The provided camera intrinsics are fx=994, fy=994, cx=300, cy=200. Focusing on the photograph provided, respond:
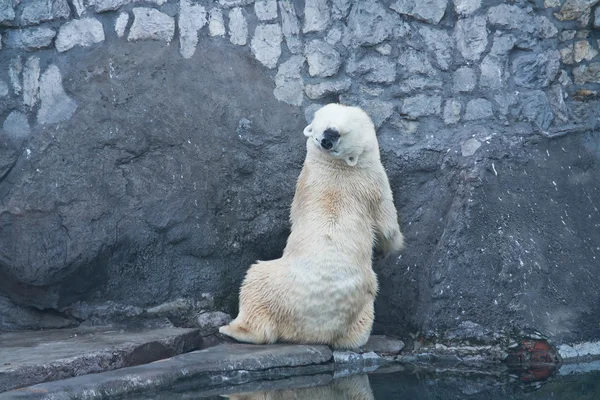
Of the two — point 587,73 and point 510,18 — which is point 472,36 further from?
point 587,73

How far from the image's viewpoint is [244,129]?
23.5ft

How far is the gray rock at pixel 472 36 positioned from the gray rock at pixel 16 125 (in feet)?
10.2

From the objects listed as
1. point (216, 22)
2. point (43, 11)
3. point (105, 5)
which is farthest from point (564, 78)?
point (43, 11)

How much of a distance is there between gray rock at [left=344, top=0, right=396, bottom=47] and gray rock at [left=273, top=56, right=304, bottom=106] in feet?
1.42

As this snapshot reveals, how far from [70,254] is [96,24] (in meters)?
1.62

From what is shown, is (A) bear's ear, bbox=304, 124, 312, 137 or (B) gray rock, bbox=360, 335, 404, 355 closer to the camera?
(A) bear's ear, bbox=304, 124, 312, 137

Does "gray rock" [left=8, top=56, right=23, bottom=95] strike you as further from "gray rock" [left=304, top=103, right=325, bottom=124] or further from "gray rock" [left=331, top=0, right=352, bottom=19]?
"gray rock" [left=331, top=0, right=352, bottom=19]

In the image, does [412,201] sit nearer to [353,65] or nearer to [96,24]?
[353,65]

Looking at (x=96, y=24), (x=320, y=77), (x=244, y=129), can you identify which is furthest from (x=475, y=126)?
(x=96, y=24)

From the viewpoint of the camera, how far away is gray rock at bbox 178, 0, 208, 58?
7102mm

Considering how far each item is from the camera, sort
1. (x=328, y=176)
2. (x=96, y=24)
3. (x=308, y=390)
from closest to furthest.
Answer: (x=308, y=390) < (x=328, y=176) < (x=96, y=24)

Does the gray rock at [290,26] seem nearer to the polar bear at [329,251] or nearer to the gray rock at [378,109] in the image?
the gray rock at [378,109]

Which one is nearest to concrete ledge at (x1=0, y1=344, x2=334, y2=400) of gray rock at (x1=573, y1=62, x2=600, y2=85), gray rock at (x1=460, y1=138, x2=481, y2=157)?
gray rock at (x1=460, y1=138, x2=481, y2=157)

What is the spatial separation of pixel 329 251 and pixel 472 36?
200 cm
